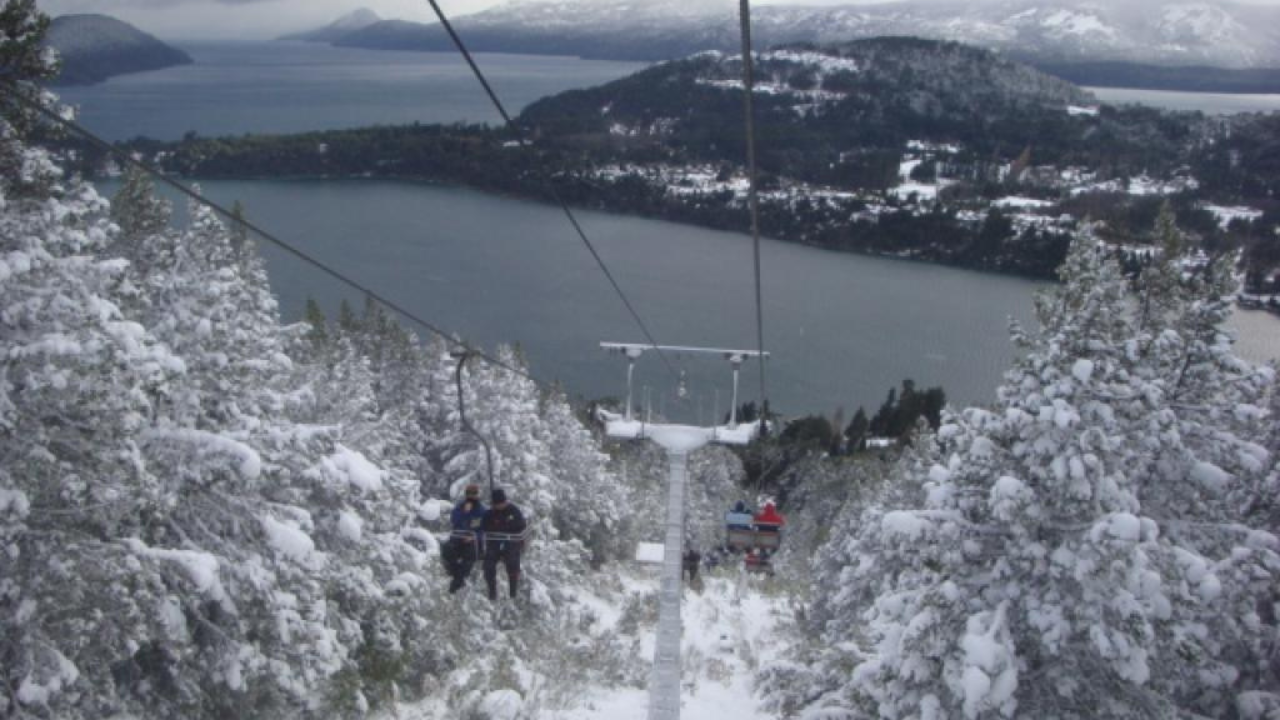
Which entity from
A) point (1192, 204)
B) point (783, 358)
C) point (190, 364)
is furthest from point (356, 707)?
point (1192, 204)

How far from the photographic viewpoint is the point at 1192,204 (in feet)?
367

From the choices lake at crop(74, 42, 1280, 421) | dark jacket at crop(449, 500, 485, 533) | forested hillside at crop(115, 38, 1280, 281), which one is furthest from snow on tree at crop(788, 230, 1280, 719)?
forested hillside at crop(115, 38, 1280, 281)

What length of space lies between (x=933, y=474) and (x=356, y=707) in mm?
4649

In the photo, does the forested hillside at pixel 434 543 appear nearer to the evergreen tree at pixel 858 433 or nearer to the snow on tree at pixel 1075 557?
the snow on tree at pixel 1075 557

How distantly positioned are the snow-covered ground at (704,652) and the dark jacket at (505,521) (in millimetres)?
1302

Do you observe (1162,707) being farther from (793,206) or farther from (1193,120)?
(1193,120)

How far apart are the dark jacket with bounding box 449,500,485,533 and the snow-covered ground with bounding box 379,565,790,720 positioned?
55.5 inches

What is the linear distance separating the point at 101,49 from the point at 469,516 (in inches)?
537

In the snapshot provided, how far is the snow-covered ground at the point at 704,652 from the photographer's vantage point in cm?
758

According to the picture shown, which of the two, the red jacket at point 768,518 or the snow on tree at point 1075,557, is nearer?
the snow on tree at point 1075,557

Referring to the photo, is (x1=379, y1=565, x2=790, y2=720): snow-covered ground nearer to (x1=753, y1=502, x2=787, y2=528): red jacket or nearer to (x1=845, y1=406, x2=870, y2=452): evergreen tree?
(x1=753, y1=502, x2=787, y2=528): red jacket

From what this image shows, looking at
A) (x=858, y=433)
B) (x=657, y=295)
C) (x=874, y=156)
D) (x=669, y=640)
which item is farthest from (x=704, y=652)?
(x=874, y=156)

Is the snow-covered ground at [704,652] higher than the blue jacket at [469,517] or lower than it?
lower

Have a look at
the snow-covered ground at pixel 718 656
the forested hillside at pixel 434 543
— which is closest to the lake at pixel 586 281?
the snow-covered ground at pixel 718 656
